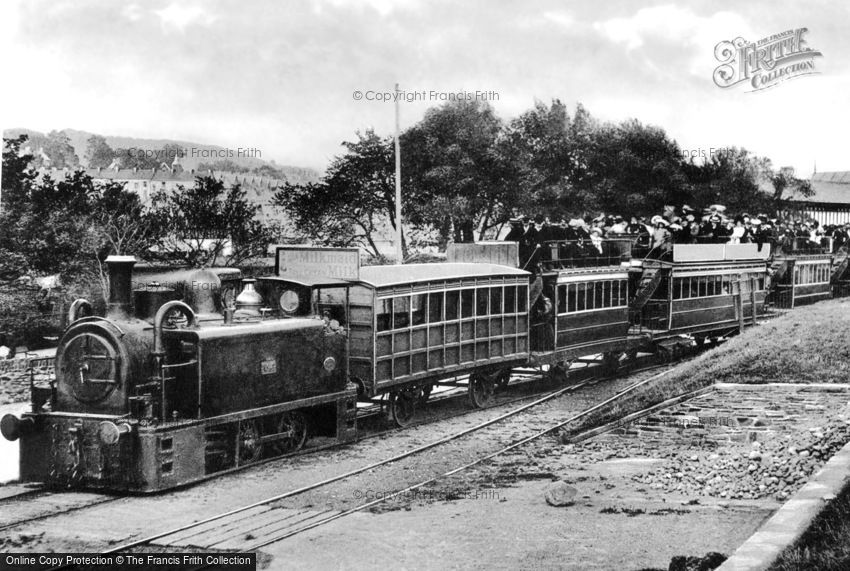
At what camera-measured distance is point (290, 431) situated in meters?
10.2

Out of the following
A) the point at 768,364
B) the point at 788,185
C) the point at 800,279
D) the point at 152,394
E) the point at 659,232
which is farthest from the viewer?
the point at 800,279

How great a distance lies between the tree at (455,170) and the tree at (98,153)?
4902 millimetres

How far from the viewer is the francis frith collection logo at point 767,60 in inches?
313

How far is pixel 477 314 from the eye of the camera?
13695 millimetres

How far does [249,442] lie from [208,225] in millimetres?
8635

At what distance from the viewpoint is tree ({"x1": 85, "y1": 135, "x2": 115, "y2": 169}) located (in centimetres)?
988

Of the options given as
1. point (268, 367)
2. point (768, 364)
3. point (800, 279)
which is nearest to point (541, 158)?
point (768, 364)

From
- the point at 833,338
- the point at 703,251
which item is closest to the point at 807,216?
the point at 703,251

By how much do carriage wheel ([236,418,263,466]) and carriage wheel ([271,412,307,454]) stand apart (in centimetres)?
40

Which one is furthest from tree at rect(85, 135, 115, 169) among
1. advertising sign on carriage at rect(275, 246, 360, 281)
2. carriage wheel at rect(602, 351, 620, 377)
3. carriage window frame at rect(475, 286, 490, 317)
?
carriage wheel at rect(602, 351, 620, 377)

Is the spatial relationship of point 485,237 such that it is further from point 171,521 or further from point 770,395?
point 171,521

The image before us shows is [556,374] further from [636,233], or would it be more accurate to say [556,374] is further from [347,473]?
[347,473]

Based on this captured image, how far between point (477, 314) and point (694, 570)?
8.08 m

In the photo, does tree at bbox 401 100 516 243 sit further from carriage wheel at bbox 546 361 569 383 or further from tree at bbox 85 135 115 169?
tree at bbox 85 135 115 169
